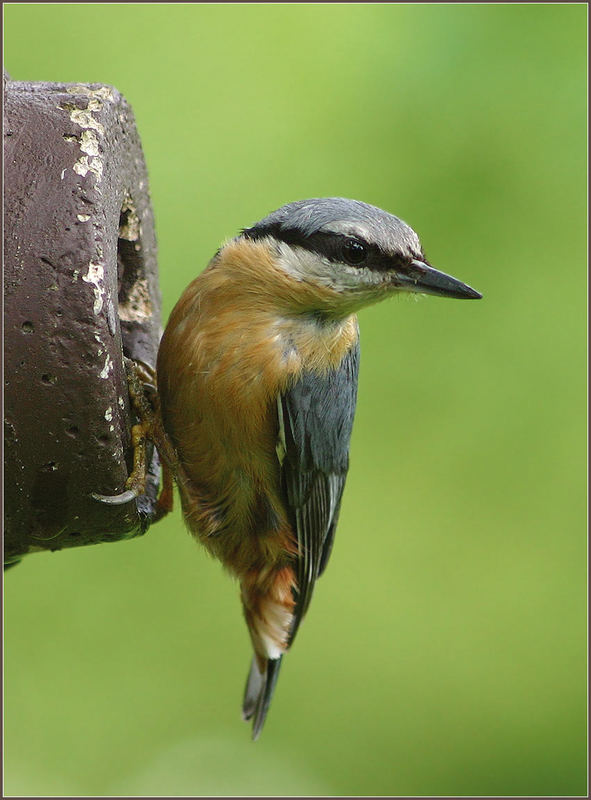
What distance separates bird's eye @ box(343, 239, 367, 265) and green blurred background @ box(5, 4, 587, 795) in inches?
64.3

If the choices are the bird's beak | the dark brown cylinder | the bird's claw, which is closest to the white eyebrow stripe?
the bird's beak

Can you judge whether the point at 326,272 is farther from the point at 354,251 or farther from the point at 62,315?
the point at 62,315

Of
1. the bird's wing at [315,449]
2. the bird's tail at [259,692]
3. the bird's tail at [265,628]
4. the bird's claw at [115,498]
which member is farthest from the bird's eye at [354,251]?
the bird's tail at [259,692]

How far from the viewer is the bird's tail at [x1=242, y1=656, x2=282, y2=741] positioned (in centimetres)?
388

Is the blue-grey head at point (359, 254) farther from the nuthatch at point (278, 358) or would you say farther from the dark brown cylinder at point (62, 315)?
the dark brown cylinder at point (62, 315)

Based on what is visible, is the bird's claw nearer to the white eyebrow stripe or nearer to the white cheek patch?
the white cheek patch

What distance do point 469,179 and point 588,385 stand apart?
1033mm

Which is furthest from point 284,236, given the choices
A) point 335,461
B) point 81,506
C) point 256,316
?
point 81,506

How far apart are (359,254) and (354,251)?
15 millimetres

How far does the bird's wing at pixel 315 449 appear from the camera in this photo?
3.03 meters

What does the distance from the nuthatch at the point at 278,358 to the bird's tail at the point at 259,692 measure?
791mm

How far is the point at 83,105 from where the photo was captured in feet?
8.46

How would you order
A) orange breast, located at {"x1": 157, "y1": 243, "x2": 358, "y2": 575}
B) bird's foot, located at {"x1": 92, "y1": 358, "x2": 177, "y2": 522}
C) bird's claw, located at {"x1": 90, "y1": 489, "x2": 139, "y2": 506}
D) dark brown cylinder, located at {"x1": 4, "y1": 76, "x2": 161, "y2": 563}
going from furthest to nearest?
orange breast, located at {"x1": 157, "y1": 243, "x2": 358, "y2": 575}
bird's foot, located at {"x1": 92, "y1": 358, "x2": 177, "y2": 522}
bird's claw, located at {"x1": 90, "y1": 489, "x2": 139, "y2": 506}
dark brown cylinder, located at {"x1": 4, "y1": 76, "x2": 161, "y2": 563}

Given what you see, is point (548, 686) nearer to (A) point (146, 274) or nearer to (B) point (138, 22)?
(A) point (146, 274)
